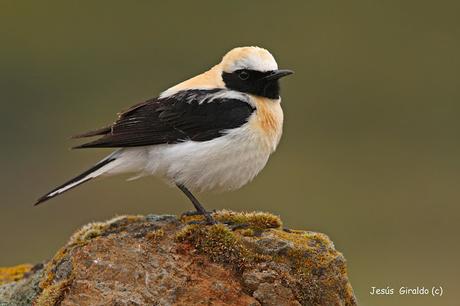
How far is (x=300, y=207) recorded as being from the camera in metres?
32.6

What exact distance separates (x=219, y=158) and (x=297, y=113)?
Answer: 39.2m

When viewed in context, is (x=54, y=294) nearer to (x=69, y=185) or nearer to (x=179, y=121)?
(x=69, y=185)

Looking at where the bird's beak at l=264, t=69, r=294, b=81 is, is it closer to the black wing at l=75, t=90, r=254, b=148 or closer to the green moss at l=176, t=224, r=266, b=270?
the black wing at l=75, t=90, r=254, b=148

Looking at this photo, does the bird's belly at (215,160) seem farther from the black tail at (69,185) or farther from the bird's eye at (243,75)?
the bird's eye at (243,75)

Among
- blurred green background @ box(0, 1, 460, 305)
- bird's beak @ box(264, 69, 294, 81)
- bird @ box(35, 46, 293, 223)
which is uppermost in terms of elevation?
bird's beak @ box(264, 69, 294, 81)

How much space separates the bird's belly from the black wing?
11 cm

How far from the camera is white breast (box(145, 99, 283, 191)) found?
11125mm

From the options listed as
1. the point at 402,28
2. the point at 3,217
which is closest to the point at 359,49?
the point at 402,28

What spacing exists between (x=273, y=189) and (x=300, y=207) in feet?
11.5

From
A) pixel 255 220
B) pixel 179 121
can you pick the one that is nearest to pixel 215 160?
pixel 179 121

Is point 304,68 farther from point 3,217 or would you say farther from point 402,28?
point 3,217

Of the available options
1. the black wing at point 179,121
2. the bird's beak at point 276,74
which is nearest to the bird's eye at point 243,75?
the bird's beak at point 276,74

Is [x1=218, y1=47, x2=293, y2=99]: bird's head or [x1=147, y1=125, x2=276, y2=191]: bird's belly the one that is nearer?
[x1=147, y1=125, x2=276, y2=191]: bird's belly

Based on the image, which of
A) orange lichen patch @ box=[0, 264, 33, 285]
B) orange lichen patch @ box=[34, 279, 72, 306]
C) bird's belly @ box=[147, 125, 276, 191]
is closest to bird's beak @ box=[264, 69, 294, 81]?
bird's belly @ box=[147, 125, 276, 191]
